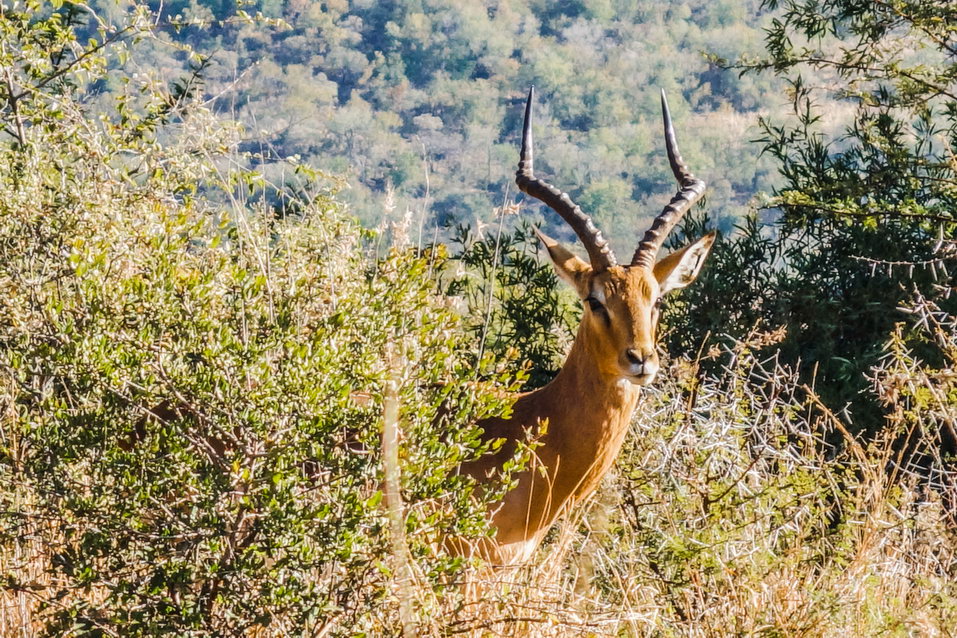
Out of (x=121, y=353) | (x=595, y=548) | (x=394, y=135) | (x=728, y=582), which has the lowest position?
(x=394, y=135)

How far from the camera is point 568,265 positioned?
19.4 feet

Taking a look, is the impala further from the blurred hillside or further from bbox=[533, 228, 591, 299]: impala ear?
the blurred hillside

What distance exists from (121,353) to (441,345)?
3.48 ft

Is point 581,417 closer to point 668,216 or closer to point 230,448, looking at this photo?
point 668,216

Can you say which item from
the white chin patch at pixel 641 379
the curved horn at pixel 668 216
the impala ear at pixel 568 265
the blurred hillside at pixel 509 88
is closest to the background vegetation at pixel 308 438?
the white chin patch at pixel 641 379

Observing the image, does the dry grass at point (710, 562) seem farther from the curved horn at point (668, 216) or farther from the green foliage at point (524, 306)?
the green foliage at point (524, 306)

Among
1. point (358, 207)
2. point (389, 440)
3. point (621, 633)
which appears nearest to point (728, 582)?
point (621, 633)

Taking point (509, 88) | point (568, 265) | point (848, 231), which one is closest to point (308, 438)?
point (568, 265)

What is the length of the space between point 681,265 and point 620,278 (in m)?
0.68

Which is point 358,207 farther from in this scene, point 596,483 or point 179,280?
point 179,280

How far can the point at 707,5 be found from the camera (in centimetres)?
6147

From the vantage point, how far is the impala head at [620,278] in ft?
17.1

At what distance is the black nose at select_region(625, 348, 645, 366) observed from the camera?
5.07m

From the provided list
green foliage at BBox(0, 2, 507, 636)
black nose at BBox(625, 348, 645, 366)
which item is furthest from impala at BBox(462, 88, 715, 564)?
green foliage at BBox(0, 2, 507, 636)
